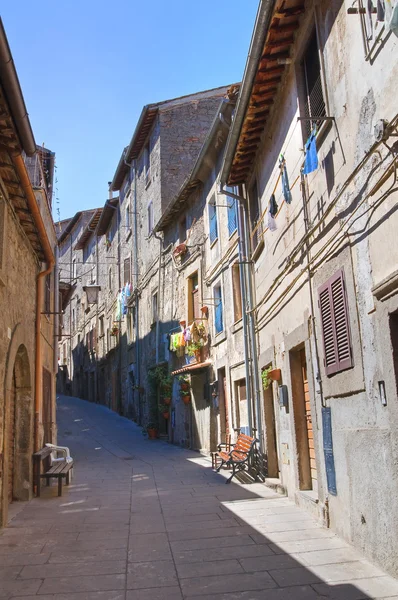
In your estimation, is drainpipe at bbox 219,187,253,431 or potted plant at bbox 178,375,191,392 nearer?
drainpipe at bbox 219,187,253,431

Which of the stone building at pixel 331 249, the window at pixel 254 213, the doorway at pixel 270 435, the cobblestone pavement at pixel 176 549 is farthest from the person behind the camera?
the window at pixel 254 213

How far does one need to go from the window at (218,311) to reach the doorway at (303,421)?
6.74 meters

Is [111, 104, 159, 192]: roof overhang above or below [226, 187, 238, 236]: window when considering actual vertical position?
above

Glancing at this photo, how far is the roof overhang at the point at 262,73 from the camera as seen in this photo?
6.65 m

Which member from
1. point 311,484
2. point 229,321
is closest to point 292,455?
point 311,484

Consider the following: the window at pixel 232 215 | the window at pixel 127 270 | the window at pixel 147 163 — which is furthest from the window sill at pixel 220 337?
the window at pixel 127 270

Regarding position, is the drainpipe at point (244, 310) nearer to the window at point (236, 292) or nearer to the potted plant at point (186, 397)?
the window at point (236, 292)

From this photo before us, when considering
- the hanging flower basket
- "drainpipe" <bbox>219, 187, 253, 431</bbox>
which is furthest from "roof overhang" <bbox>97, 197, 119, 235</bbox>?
"drainpipe" <bbox>219, 187, 253, 431</bbox>

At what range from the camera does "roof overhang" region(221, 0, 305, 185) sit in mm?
6652

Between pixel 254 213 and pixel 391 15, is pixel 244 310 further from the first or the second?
pixel 391 15

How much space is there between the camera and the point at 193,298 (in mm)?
17828

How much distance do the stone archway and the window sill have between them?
581 cm

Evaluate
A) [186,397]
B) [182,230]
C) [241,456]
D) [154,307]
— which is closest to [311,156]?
[241,456]

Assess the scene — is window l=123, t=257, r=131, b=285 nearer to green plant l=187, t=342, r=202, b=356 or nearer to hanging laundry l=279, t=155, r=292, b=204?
green plant l=187, t=342, r=202, b=356
